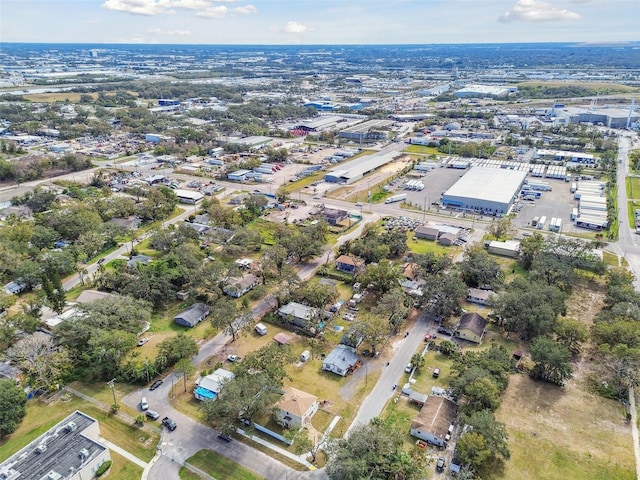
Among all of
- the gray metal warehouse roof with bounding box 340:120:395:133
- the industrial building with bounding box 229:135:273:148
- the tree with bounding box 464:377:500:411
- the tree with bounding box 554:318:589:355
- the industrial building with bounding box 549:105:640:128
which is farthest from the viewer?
the industrial building with bounding box 549:105:640:128

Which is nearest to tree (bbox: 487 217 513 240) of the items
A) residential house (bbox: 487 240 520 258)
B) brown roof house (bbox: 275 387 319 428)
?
residential house (bbox: 487 240 520 258)

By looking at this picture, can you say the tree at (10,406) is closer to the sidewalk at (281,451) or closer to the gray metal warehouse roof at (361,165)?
the sidewalk at (281,451)

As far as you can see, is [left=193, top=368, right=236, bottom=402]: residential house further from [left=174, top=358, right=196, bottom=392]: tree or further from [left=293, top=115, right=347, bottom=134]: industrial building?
[left=293, top=115, right=347, bottom=134]: industrial building

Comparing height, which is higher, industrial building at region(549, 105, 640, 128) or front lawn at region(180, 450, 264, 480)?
industrial building at region(549, 105, 640, 128)

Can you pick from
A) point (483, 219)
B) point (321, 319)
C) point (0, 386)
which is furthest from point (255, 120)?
point (0, 386)

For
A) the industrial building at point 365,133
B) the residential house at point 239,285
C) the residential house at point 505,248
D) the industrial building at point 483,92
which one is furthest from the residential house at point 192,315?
the industrial building at point 483,92

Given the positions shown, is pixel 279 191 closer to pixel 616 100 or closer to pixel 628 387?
pixel 628 387

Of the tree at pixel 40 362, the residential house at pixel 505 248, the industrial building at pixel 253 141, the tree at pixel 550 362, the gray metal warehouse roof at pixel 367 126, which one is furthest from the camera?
the gray metal warehouse roof at pixel 367 126
